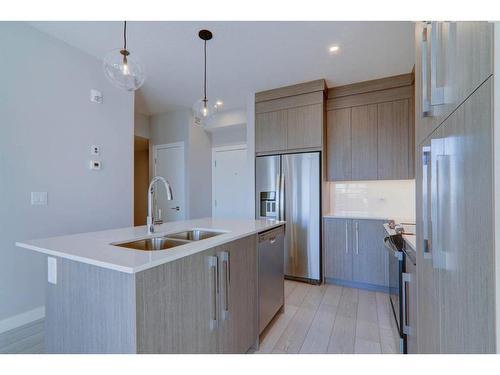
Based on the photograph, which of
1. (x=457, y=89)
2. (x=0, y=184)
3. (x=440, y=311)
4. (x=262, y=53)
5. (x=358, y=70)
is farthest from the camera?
(x=358, y=70)

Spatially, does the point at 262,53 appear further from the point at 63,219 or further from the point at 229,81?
the point at 63,219

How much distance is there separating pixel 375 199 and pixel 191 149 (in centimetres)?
319

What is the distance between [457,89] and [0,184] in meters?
2.97

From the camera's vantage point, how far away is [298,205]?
10.4 ft

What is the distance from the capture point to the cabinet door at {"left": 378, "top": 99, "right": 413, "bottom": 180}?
288cm

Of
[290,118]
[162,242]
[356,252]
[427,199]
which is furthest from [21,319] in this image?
[290,118]

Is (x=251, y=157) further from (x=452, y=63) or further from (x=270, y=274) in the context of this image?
(x=452, y=63)

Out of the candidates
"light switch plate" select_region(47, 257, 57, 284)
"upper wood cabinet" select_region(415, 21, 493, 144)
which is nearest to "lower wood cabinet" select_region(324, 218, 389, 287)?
"upper wood cabinet" select_region(415, 21, 493, 144)

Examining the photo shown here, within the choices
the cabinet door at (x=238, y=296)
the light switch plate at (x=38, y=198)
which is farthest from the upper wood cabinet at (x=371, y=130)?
the light switch plate at (x=38, y=198)

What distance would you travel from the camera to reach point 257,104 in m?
3.58

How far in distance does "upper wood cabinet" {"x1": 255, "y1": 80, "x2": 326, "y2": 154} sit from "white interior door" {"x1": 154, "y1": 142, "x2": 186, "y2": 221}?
166 centimetres

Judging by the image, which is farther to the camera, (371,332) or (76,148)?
(76,148)

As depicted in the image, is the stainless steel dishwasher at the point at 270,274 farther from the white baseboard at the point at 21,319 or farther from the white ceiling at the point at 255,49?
the white baseboard at the point at 21,319

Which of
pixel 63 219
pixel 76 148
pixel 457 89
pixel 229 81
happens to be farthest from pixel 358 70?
pixel 63 219
